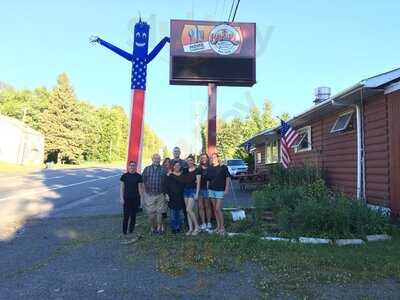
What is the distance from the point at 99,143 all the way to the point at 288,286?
92733mm

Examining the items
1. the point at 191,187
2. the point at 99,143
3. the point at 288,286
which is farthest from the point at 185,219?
the point at 99,143

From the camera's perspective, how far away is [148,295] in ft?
18.4

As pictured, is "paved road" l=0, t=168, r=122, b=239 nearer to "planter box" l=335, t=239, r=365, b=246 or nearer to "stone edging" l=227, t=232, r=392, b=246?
"stone edging" l=227, t=232, r=392, b=246

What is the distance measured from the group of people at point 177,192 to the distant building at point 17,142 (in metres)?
56.9

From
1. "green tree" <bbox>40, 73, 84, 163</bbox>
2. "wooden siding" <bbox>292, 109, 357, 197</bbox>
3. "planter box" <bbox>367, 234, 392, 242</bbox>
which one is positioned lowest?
"planter box" <bbox>367, 234, 392, 242</bbox>

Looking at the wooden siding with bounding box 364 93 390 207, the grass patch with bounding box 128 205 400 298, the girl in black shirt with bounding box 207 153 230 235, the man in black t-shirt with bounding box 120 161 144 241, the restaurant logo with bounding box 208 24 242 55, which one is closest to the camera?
the grass patch with bounding box 128 205 400 298

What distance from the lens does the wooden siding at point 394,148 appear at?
10.3 metres

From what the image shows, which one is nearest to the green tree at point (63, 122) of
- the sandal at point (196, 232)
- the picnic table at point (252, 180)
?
the picnic table at point (252, 180)

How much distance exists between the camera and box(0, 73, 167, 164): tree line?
7281 cm

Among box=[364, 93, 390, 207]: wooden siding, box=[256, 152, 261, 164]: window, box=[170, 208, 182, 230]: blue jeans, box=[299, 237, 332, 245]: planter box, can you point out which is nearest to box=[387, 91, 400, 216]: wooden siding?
box=[364, 93, 390, 207]: wooden siding

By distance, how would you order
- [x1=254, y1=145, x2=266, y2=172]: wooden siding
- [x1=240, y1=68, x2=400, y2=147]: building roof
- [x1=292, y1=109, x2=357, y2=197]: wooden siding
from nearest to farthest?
[x1=240, y1=68, x2=400, y2=147]: building roof → [x1=292, y1=109, x2=357, y2=197]: wooden siding → [x1=254, y1=145, x2=266, y2=172]: wooden siding

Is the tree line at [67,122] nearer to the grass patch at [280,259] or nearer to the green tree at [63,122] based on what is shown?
the green tree at [63,122]

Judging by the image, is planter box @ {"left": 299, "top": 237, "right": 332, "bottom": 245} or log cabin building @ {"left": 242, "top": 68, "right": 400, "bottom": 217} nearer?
planter box @ {"left": 299, "top": 237, "right": 332, "bottom": 245}

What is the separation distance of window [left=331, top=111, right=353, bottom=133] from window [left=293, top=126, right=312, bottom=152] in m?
3.81
